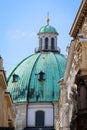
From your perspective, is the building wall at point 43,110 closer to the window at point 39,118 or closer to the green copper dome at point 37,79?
the window at point 39,118

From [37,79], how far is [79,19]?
52.0 m

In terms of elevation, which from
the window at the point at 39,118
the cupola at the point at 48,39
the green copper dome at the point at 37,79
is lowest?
the window at the point at 39,118

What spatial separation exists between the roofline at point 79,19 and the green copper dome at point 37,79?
4556 cm

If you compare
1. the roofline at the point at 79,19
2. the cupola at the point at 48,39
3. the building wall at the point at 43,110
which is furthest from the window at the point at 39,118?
the roofline at the point at 79,19

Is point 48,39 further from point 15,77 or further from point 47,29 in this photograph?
point 15,77

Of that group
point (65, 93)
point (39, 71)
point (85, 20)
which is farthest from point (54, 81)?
point (85, 20)

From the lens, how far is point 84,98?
3756 cm

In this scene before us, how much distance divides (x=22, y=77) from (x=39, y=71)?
3.26 m

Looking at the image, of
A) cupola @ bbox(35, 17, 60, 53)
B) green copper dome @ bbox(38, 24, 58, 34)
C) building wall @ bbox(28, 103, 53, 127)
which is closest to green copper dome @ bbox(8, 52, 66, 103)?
building wall @ bbox(28, 103, 53, 127)

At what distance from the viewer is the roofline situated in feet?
130

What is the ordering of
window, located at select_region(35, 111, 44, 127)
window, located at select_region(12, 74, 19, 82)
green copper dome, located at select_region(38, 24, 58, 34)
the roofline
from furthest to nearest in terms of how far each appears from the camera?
green copper dome, located at select_region(38, 24, 58, 34)
window, located at select_region(12, 74, 19, 82)
window, located at select_region(35, 111, 44, 127)
the roofline

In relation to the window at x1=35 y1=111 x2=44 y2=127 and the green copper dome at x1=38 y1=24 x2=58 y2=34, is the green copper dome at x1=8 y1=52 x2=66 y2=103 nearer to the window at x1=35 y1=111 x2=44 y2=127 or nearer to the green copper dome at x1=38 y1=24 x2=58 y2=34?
the window at x1=35 y1=111 x2=44 y2=127

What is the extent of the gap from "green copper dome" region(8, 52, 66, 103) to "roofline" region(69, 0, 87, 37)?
4556cm

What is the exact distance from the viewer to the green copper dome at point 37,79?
91250 mm
